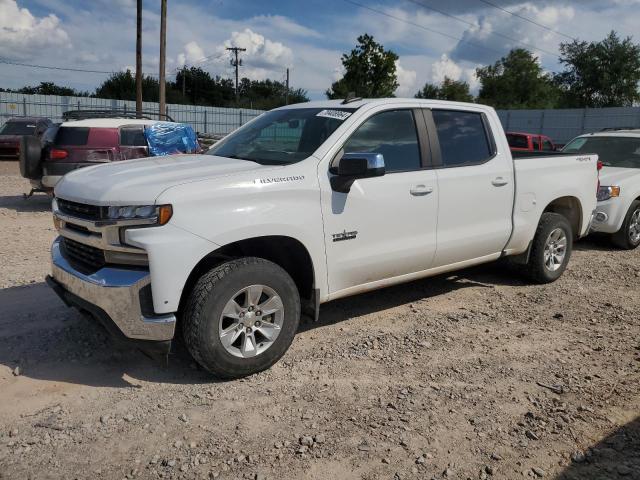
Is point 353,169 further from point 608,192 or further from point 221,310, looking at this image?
point 608,192

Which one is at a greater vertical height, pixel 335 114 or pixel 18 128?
pixel 18 128

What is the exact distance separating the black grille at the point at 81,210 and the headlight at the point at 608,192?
6.94 m

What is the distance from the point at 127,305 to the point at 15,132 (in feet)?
65.3

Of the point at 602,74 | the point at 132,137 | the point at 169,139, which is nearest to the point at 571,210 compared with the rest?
the point at 169,139

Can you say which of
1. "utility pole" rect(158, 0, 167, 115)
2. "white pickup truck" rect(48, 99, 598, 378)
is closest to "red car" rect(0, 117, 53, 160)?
"utility pole" rect(158, 0, 167, 115)

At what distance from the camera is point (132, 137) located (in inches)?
399

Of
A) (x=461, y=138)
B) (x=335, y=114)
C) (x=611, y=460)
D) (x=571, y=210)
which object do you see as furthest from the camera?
(x=571, y=210)

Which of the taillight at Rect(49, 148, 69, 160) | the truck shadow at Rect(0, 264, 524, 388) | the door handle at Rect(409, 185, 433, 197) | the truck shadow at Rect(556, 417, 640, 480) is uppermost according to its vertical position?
the taillight at Rect(49, 148, 69, 160)

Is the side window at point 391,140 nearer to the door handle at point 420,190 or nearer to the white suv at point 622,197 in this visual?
the door handle at point 420,190

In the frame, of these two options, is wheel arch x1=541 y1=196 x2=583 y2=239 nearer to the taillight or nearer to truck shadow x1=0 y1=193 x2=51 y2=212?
the taillight

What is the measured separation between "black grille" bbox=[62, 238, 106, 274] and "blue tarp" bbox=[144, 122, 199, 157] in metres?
6.62

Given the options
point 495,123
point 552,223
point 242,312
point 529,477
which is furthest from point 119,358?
point 552,223

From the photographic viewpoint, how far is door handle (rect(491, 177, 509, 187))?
17.0 ft

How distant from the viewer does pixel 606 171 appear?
27.6ft
